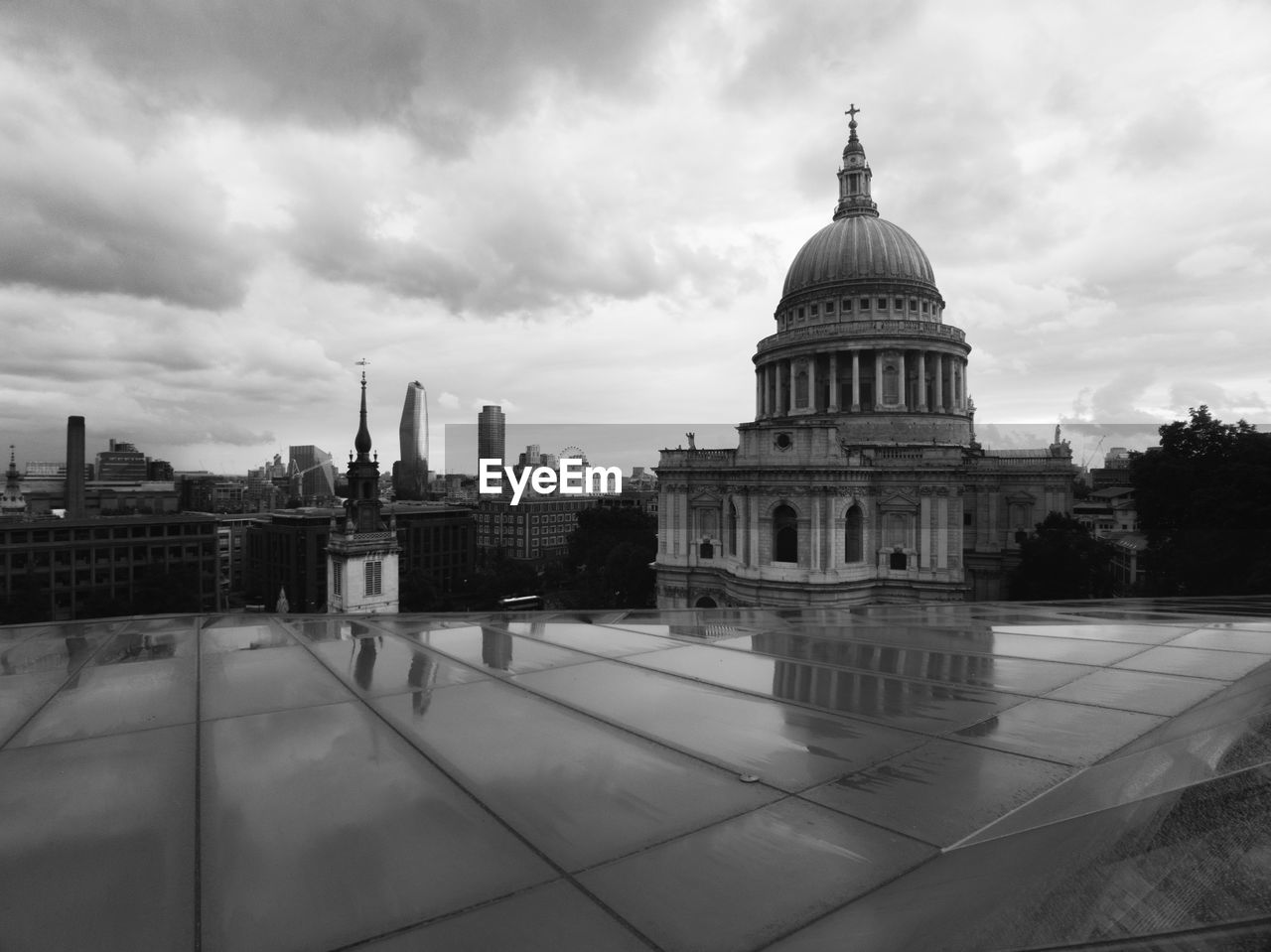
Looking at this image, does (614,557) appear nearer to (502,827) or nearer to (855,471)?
(855,471)

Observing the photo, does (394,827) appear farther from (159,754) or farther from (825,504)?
(825,504)

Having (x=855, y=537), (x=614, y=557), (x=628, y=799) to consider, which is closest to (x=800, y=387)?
(x=855, y=537)

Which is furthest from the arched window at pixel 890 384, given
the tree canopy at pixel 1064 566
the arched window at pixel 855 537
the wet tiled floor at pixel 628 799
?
the wet tiled floor at pixel 628 799

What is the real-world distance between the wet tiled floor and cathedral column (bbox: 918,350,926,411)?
150 feet

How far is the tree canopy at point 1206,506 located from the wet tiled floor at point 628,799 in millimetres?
20685

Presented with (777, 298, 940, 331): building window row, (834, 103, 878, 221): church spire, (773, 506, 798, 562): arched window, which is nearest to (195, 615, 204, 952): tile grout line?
(773, 506, 798, 562): arched window

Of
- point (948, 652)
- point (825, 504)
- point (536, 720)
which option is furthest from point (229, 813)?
point (825, 504)

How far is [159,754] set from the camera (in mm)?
4723

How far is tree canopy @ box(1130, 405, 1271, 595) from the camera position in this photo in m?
23.7

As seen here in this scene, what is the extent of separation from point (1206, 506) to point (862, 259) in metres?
31.9

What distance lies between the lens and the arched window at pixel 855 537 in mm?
40969

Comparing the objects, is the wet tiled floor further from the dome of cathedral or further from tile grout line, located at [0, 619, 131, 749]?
the dome of cathedral

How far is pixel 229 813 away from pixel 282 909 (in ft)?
3.70

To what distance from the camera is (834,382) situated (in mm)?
51625
